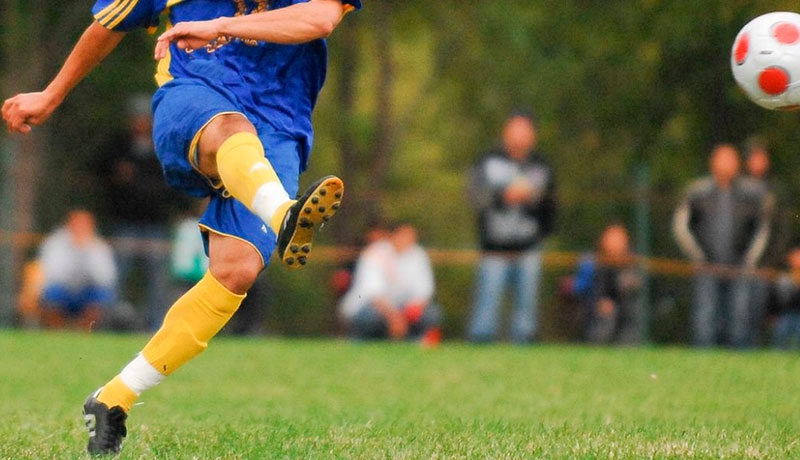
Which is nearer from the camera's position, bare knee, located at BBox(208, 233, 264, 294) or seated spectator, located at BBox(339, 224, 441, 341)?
bare knee, located at BBox(208, 233, 264, 294)

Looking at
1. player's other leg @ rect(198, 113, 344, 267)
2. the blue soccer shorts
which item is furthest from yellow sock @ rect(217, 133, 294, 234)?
the blue soccer shorts

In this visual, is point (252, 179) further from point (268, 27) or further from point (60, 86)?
point (60, 86)

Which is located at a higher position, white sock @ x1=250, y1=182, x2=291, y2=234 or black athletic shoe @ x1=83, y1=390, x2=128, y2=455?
white sock @ x1=250, y1=182, x2=291, y2=234

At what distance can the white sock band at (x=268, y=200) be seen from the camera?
4434mm

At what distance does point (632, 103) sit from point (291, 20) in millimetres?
16558

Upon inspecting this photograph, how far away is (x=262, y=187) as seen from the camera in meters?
4.48

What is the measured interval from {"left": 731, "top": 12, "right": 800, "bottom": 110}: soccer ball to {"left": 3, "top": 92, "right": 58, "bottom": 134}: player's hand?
9.21 ft

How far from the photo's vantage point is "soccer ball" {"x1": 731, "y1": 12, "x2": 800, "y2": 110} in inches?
221

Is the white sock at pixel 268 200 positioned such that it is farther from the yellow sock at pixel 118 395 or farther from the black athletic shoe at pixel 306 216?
the yellow sock at pixel 118 395

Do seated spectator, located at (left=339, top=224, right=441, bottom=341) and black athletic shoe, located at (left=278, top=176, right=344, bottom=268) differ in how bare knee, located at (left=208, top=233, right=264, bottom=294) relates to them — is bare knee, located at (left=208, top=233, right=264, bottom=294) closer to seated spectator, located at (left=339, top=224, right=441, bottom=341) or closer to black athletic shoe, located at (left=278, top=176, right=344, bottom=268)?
black athletic shoe, located at (left=278, top=176, right=344, bottom=268)

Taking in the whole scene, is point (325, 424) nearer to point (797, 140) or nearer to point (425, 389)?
point (425, 389)

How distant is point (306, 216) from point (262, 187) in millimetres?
300

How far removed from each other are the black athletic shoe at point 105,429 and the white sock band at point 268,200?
3.09 feet

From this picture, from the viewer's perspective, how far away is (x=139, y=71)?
20453 millimetres
